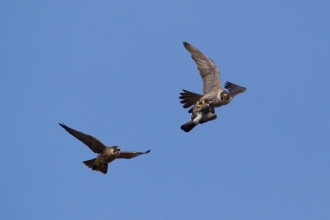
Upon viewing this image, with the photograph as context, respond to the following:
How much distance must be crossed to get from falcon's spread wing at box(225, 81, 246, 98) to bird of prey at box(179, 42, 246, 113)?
202 millimetres

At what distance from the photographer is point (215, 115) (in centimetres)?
1373

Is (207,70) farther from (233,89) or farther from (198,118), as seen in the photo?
(198,118)

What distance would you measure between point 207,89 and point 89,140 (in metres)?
3.11

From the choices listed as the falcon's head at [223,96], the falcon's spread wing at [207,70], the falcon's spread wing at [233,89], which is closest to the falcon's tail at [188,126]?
the falcon's head at [223,96]

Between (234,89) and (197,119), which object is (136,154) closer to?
(197,119)

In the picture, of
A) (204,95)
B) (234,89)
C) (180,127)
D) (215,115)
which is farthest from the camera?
(234,89)

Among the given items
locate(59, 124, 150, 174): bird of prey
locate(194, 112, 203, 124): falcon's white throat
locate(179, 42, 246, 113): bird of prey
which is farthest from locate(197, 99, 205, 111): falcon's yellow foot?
locate(59, 124, 150, 174): bird of prey

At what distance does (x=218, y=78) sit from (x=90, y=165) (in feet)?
11.7

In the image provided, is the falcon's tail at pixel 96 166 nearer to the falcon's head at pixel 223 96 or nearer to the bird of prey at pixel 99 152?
the bird of prey at pixel 99 152

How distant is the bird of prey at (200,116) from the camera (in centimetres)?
1305

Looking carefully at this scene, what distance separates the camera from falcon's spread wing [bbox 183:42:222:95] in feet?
49.3

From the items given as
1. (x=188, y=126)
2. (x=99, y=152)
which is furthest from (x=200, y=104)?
Answer: (x=99, y=152)

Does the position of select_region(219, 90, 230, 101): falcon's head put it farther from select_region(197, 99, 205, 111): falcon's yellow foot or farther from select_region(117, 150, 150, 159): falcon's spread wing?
select_region(117, 150, 150, 159): falcon's spread wing

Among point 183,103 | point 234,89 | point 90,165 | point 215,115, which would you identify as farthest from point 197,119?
point 234,89
